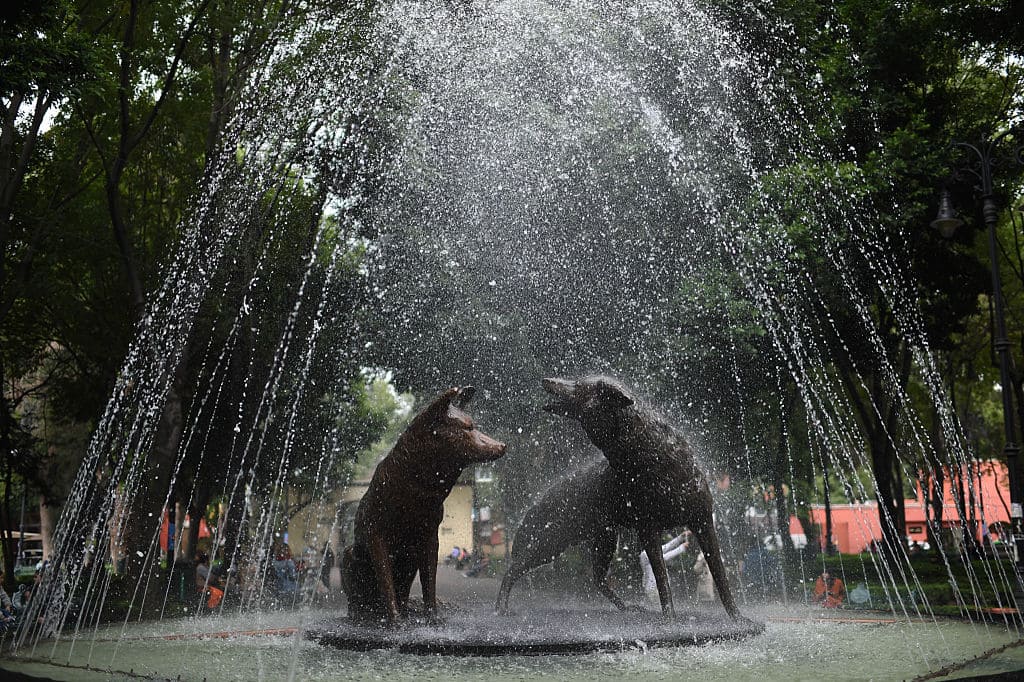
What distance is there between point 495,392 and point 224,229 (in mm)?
6022

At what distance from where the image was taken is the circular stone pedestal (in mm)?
7176

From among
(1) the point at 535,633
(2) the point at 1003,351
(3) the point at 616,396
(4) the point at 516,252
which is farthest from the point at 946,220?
(1) the point at 535,633

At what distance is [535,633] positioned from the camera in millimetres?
7715

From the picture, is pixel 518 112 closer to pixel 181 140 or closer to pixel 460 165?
pixel 460 165

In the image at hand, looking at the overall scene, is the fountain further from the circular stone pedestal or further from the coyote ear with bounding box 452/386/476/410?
the coyote ear with bounding box 452/386/476/410

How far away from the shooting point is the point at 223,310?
18500mm

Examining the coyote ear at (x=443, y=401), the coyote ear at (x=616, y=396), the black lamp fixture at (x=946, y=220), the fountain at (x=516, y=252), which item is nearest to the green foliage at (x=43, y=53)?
the fountain at (x=516, y=252)

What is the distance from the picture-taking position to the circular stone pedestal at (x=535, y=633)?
7.18 m

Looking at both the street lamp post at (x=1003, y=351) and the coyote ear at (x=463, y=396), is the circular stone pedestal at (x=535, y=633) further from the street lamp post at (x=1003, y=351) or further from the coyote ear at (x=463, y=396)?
the street lamp post at (x=1003, y=351)

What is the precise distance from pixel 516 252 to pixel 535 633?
9250 mm

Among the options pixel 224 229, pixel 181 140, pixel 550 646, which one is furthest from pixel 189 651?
pixel 181 140

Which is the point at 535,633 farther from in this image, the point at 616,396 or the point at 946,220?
Answer: the point at 946,220

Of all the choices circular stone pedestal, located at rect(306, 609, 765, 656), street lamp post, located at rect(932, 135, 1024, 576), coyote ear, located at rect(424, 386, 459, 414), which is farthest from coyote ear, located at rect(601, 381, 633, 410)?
street lamp post, located at rect(932, 135, 1024, 576)

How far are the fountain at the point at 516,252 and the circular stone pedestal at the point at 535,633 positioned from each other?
146 inches
